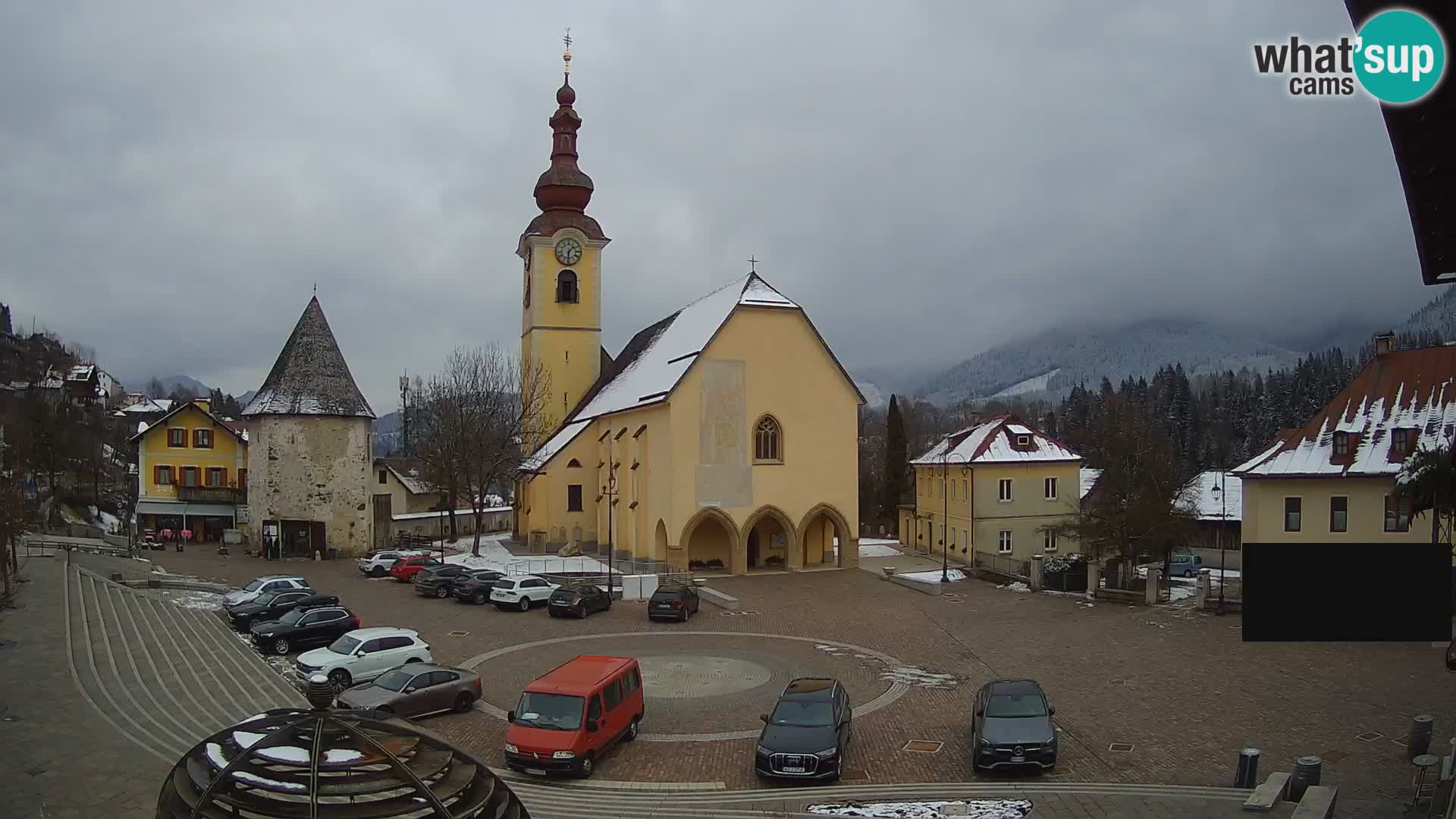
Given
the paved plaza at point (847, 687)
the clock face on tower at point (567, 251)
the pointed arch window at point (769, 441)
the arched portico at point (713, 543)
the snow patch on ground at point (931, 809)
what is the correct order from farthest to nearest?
the clock face on tower at point (567, 251)
the pointed arch window at point (769, 441)
the arched portico at point (713, 543)
the paved plaza at point (847, 687)
the snow patch on ground at point (931, 809)

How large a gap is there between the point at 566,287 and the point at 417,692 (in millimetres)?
43386

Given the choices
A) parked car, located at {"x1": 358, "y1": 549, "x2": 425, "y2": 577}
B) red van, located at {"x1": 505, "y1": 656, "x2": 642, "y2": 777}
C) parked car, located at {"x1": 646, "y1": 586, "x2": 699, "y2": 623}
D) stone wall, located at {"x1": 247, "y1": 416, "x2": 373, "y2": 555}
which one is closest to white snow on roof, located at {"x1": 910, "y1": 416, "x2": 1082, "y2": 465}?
parked car, located at {"x1": 646, "y1": 586, "x2": 699, "y2": 623}

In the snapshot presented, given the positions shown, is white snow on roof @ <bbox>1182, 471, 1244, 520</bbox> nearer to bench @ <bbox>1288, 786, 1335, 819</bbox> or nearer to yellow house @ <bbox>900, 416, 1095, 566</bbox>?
yellow house @ <bbox>900, 416, 1095, 566</bbox>

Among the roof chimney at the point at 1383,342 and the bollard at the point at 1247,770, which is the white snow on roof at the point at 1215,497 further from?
the bollard at the point at 1247,770

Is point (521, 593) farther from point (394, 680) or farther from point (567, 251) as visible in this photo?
point (567, 251)

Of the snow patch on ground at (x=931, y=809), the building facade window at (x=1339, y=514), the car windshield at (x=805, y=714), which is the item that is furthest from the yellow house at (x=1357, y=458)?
the snow patch on ground at (x=931, y=809)

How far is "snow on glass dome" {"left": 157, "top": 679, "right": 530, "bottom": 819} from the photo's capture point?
17.4ft

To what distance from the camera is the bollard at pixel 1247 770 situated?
→ 13.5 m

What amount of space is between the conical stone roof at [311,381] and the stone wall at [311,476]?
462mm

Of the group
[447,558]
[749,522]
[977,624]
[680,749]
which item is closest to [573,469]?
[447,558]

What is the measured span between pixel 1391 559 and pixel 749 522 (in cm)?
3295

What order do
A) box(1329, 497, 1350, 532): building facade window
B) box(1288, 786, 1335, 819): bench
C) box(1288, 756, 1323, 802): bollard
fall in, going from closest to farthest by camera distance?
box(1288, 786, 1335, 819): bench < box(1288, 756, 1323, 802): bollard < box(1329, 497, 1350, 532): building facade window

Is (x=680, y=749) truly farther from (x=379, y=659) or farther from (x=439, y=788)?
(x=439, y=788)

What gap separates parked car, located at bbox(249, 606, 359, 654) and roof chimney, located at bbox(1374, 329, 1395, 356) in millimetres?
37007
